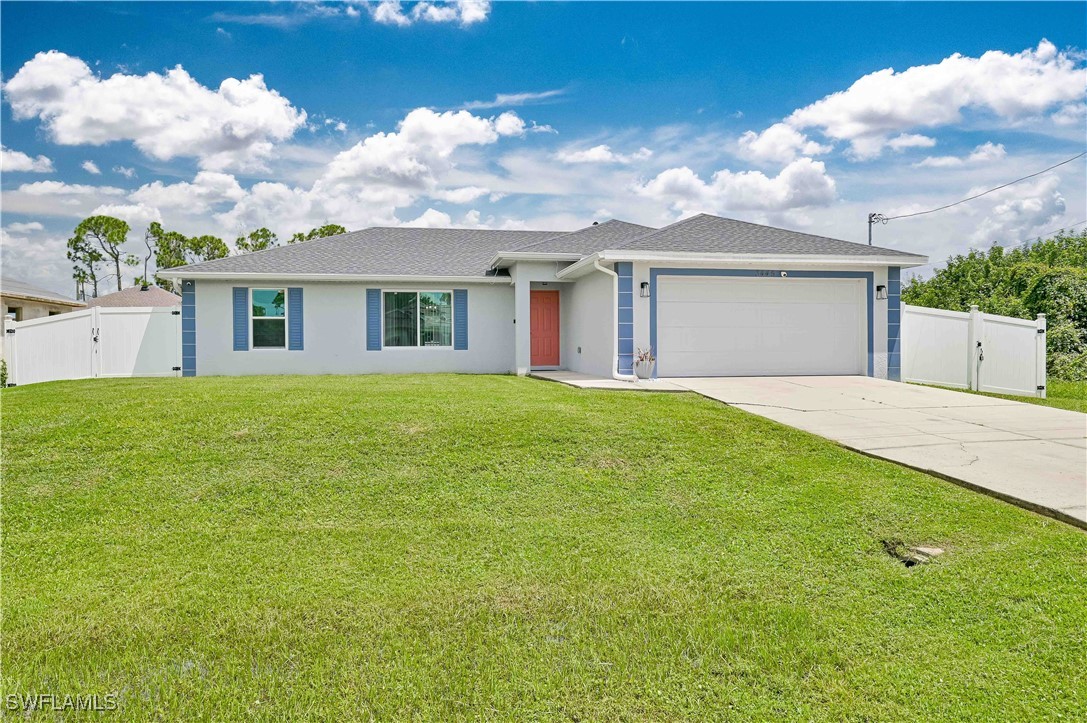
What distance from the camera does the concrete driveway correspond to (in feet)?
17.6

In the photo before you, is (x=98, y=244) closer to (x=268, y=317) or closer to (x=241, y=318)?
(x=241, y=318)

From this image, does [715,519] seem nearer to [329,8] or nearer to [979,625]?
[979,625]

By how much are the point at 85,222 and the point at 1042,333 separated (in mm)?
48795

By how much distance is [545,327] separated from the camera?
16.3 m

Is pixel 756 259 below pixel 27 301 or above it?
above

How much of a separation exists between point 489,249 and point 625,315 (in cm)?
675

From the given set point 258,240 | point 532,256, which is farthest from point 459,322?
point 258,240

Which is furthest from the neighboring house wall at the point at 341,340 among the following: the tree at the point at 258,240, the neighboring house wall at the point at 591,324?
the tree at the point at 258,240

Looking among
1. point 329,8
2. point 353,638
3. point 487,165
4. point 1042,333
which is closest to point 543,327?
point 487,165

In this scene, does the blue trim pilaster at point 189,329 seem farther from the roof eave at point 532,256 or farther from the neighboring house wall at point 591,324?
the neighboring house wall at point 591,324

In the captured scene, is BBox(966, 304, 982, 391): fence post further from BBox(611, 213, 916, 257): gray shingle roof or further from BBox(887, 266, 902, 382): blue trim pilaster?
BBox(611, 213, 916, 257): gray shingle roof

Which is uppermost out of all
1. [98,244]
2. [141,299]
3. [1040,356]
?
[98,244]
